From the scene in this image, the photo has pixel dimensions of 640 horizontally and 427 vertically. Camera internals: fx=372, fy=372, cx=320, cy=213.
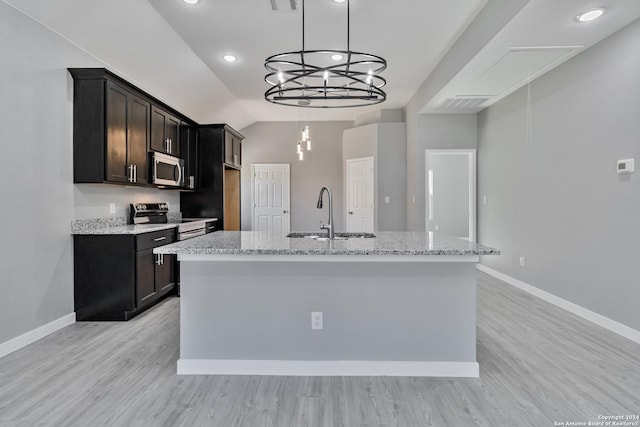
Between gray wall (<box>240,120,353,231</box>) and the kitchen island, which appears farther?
gray wall (<box>240,120,353,231</box>)

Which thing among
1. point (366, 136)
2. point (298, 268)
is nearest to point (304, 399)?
point (298, 268)

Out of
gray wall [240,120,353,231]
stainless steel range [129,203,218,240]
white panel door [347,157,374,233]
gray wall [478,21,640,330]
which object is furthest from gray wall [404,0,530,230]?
stainless steel range [129,203,218,240]

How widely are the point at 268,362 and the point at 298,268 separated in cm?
66

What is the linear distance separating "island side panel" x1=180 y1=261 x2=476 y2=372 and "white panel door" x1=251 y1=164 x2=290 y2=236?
5.57 meters

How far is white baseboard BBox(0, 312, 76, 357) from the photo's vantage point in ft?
9.16

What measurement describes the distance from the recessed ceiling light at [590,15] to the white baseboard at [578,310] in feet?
8.38

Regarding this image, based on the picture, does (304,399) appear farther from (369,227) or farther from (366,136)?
(366,136)

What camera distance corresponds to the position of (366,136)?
7.13 meters

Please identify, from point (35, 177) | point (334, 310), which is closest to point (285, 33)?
point (35, 177)

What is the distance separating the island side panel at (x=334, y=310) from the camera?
8.09ft

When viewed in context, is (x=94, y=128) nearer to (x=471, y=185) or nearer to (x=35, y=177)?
(x=35, y=177)

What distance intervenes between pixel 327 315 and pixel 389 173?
15.7 ft

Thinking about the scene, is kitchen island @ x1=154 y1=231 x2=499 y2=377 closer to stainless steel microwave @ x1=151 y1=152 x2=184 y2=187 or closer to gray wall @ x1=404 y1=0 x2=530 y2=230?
gray wall @ x1=404 y1=0 x2=530 y2=230

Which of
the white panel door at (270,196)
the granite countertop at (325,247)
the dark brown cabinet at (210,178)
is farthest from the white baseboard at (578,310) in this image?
the white panel door at (270,196)
